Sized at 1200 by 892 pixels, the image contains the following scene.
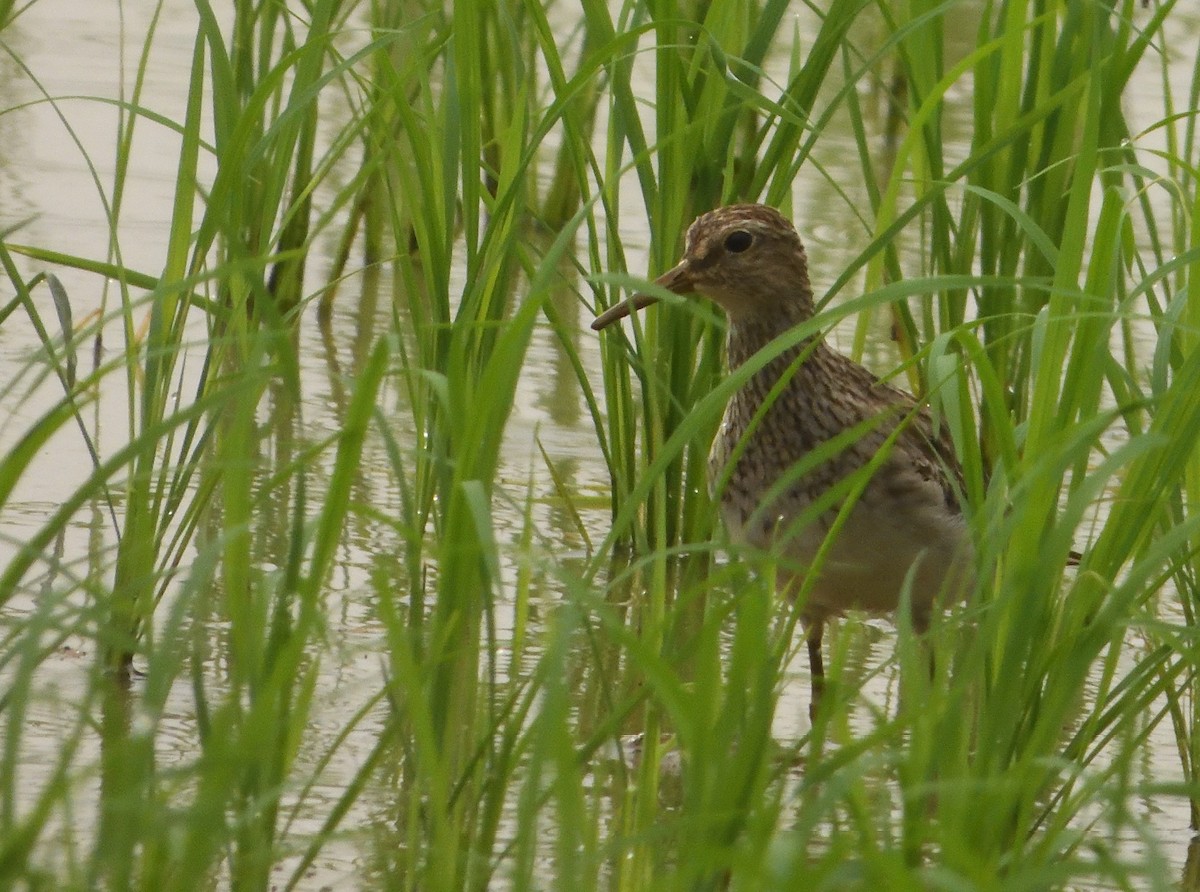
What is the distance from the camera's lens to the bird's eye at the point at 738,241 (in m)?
4.52

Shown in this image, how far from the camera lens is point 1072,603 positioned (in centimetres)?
304

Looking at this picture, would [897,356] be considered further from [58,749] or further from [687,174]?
[58,749]

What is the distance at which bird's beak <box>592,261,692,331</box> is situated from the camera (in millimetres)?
4270

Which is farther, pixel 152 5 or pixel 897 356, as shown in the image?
pixel 152 5

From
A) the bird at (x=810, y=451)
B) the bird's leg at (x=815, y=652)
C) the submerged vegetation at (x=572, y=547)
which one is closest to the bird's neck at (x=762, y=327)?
the bird at (x=810, y=451)

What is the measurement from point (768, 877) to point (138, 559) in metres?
1.81

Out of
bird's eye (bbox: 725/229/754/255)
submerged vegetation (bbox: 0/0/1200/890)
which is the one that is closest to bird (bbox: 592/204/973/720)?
bird's eye (bbox: 725/229/754/255)

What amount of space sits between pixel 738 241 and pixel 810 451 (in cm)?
49

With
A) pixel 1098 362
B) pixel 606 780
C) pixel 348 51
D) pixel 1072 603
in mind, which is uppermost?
pixel 348 51

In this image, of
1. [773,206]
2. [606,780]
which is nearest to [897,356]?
[773,206]

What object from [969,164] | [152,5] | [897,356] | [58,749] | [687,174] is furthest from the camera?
[152,5]

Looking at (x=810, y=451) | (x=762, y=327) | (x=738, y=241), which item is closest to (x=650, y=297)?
(x=738, y=241)

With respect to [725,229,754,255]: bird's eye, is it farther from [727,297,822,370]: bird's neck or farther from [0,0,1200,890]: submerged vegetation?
[727,297,822,370]: bird's neck

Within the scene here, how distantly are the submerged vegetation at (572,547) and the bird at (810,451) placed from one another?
0.37ft
